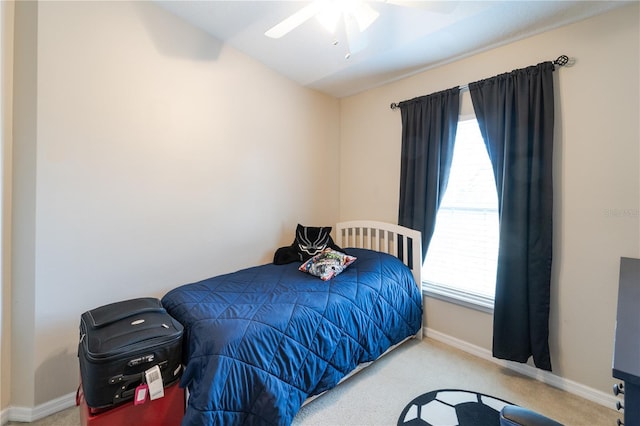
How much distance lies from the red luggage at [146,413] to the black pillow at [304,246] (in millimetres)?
1351

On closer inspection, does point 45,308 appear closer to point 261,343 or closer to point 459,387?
point 261,343

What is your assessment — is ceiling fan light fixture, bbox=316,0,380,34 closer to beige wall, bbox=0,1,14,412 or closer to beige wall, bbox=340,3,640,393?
beige wall, bbox=340,3,640,393

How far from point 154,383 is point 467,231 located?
244 centimetres

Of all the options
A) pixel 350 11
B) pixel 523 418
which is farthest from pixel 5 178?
pixel 523 418

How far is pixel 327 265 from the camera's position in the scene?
2316 mm

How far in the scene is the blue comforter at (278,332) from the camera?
1318 mm

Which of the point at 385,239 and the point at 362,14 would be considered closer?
the point at 362,14

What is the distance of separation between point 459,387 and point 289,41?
2895 millimetres

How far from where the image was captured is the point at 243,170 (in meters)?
2.57

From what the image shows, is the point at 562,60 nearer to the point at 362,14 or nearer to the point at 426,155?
the point at 426,155

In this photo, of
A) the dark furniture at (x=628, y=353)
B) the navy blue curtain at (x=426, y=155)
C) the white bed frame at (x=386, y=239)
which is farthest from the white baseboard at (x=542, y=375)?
the dark furniture at (x=628, y=353)

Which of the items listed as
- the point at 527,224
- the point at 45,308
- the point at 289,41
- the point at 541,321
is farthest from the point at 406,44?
the point at 45,308

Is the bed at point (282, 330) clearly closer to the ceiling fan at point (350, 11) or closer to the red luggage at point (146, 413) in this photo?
the red luggage at point (146, 413)

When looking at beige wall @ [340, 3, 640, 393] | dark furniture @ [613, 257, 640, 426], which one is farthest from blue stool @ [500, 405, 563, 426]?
beige wall @ [340, 3, 640, 393]
